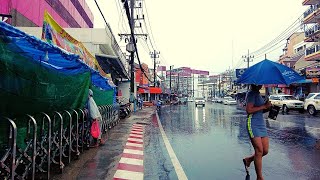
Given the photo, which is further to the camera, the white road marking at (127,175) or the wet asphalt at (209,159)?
the wet asphalt at (209,159)

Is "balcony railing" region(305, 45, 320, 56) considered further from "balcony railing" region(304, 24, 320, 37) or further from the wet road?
the wet road

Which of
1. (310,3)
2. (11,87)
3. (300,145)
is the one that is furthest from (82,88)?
(310,3)

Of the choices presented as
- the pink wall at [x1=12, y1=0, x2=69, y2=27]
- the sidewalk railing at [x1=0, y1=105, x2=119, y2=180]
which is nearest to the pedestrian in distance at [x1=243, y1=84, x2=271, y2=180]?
the sidewalk railing at [x1=0, y1=105, x2=119, y2=180]

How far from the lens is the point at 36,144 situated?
5.46 m

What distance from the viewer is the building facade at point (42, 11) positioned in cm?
2230

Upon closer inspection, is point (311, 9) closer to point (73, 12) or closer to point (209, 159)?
point (73, 12)

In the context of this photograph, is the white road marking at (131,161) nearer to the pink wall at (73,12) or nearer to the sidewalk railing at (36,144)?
the sidewalk railing at (36,144)

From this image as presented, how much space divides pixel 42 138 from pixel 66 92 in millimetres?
2124

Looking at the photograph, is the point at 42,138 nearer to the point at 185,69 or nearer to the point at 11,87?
the point at 11,87

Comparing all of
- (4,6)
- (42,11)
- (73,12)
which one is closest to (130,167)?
(4,6)

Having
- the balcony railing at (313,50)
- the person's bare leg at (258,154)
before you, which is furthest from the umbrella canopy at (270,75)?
the balcony railing at (313,50)

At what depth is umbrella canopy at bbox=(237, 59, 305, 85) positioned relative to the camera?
223 inches

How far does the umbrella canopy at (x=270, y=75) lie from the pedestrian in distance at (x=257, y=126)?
22 centimetres

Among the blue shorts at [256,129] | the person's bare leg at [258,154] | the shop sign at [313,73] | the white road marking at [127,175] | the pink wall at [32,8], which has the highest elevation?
the pink wall at [32,8]
